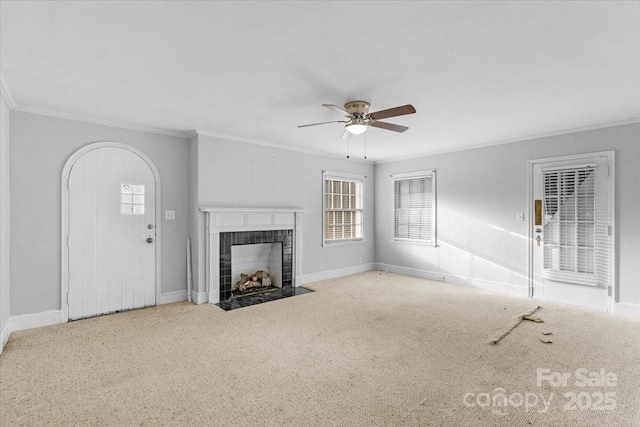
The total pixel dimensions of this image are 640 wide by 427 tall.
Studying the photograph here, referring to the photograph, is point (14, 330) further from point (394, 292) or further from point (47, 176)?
point (394, 292)

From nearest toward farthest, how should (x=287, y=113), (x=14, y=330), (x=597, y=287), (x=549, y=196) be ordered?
(x=14, y=330), (x=287, y=113), (x=597, y=287), (x=549, y=196)

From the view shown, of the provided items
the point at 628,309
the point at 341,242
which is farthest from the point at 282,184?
the point at 628,309

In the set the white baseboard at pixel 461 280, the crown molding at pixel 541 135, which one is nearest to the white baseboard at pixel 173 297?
the white baseboard at pixel 461 280

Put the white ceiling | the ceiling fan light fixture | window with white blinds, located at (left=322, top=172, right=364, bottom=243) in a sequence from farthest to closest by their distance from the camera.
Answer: window with white blinds, located at (left=322, top=172, right=364, bottom=243), the ceiling fan light fixture, the white ceiling

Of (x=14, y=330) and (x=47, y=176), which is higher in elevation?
(x=47, y=176)

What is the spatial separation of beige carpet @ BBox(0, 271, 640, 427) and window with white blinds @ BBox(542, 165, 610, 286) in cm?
58

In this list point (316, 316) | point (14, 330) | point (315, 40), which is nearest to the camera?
point (315, 40)

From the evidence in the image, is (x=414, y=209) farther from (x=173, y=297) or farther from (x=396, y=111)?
(x=173, y=297)

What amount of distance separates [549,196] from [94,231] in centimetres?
616

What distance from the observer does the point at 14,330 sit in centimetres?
347

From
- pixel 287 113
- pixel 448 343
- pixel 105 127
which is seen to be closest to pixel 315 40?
pixel 287 113

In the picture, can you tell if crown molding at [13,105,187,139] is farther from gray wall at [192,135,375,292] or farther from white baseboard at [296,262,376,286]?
white baseboard at [296,262,376,286]

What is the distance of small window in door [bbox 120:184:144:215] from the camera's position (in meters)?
4.19

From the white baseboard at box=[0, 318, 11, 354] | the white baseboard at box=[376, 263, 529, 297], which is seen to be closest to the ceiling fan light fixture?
the white baseboard at box=[376, 263, 529, 297]
